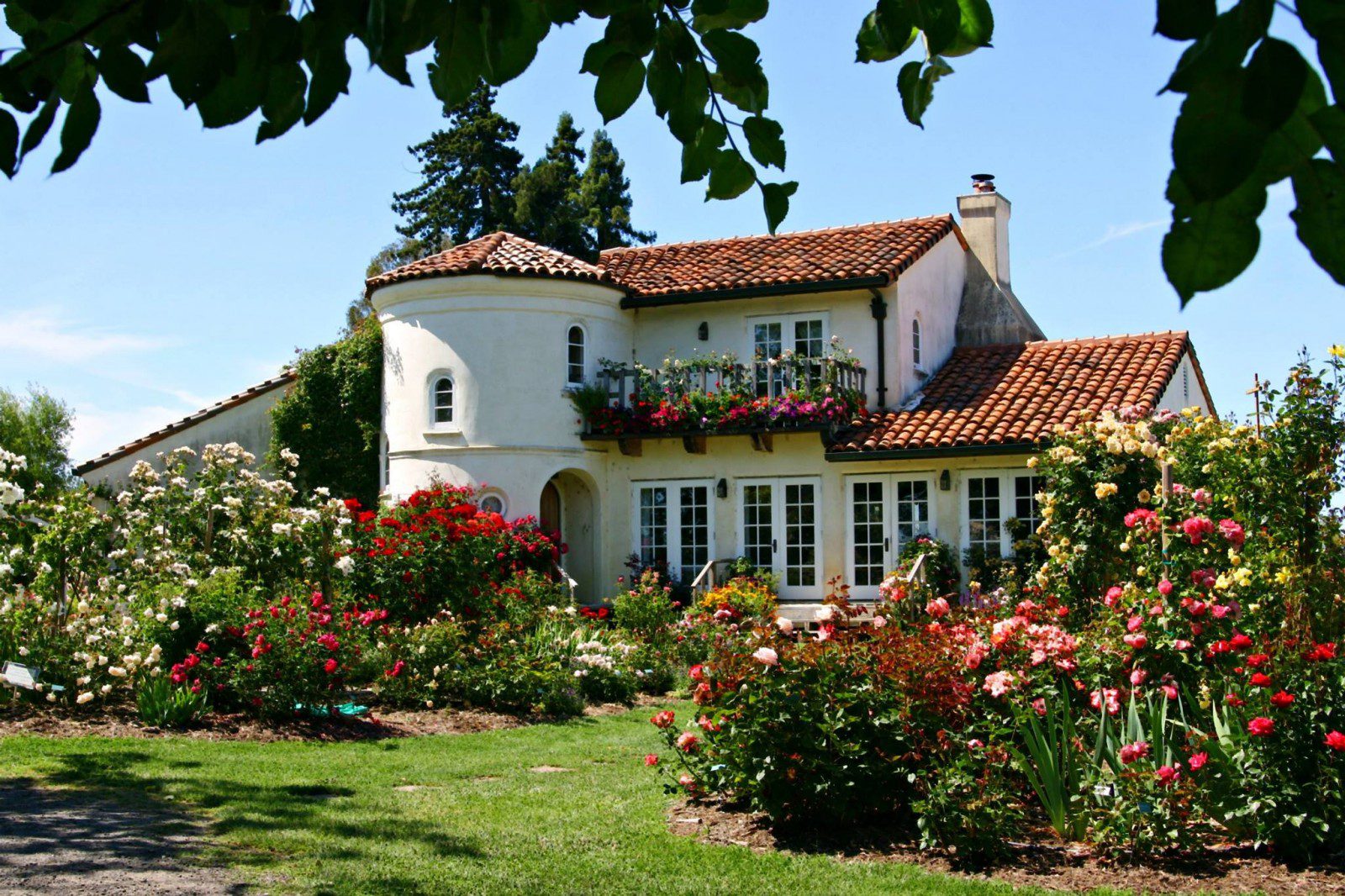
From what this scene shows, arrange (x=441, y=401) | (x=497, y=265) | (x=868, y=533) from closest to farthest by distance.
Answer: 1. (x=868, y=533)
2. (x=497, y=265)
3. (x=441, y=401)

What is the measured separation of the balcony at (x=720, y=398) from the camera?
21.2 metres

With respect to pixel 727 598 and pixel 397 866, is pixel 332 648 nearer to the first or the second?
pixel 397 866

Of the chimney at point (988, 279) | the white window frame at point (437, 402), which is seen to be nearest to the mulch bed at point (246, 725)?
the white window frame at point (437, 402)

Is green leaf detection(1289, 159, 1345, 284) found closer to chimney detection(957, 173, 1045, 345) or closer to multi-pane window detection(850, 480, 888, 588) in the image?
multi-pane window detection(850, 480, 888, 588)

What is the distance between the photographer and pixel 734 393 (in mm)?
21703

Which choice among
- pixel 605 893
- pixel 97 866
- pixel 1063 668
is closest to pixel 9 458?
pixel 97 866

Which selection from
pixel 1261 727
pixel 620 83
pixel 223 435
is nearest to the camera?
pixel 620 83

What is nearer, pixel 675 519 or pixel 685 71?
pixel 685 71

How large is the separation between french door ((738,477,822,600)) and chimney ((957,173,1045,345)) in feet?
19.4

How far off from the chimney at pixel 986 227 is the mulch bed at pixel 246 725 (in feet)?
55.2

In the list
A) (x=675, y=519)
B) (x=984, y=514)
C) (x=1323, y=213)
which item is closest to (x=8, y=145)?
(x=1323, y=213)

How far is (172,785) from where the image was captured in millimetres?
9039

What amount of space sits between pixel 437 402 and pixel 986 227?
462 inches

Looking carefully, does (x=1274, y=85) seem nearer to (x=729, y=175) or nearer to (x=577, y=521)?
(x=729, y=175)
